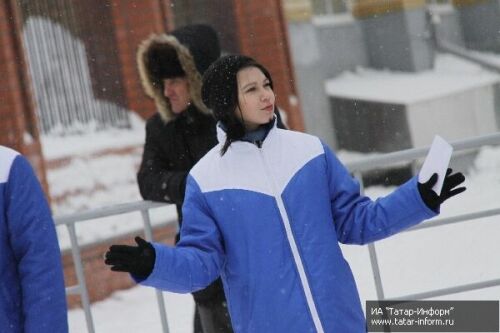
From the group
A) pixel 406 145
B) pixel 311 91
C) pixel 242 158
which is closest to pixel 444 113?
pixel 406 145

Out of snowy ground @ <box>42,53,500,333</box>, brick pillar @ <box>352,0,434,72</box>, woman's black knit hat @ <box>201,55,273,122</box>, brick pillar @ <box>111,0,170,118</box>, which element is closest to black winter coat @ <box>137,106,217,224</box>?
woman's black knit hat @ <box>201,55,273,122</box>

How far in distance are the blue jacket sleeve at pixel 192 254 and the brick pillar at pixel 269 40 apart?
9.35 metres

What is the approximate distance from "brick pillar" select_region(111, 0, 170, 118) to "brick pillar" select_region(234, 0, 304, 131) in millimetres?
2155

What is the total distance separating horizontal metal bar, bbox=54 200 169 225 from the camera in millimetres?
3951

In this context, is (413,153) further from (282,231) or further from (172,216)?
(172,216)

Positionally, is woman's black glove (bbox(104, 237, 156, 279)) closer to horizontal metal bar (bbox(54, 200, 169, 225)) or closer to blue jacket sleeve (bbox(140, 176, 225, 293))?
blue jacket sleeve (bbox(140, 176, 225, 293))

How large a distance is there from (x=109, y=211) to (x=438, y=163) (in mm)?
2006

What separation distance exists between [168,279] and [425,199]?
80 cm

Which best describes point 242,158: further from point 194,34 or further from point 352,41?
point 352,41

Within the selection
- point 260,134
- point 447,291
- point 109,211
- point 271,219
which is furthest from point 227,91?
point 447,291

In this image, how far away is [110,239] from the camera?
7988 millimetres

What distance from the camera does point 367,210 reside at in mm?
2572

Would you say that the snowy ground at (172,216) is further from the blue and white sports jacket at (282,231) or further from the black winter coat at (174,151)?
the blue and white sports jacket at (282,231)

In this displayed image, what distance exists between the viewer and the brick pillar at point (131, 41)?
9.88 m
